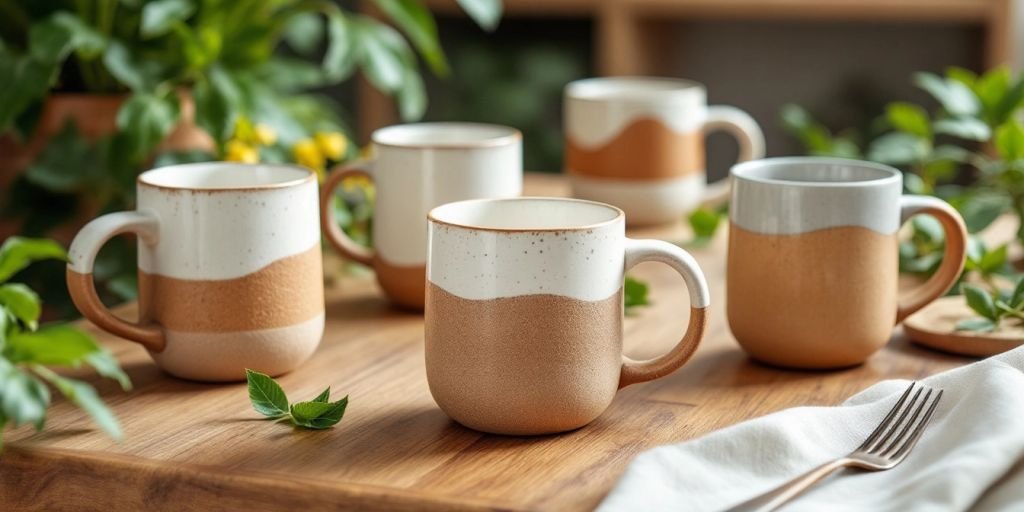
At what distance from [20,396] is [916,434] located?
0.54m

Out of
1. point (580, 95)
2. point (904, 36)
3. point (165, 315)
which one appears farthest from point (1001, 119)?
point (904, 36)

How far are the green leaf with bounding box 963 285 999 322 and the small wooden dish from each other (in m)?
0.01

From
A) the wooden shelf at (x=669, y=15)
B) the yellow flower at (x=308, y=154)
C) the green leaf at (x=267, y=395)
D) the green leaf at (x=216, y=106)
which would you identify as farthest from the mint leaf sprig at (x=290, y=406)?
the wooden shelf at (x=669, y=15)

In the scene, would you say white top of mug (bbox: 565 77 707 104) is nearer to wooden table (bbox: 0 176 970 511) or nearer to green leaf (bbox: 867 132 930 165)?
green leaf (bbox: 867 132 930 165)

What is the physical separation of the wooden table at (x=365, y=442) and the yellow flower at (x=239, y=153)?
0.35 m

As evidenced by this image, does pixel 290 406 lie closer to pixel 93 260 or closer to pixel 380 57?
pixel 93 260

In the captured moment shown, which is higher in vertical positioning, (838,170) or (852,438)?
(838,170)

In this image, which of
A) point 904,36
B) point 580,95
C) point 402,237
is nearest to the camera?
point 402,237

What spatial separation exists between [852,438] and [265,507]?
14.5 inches

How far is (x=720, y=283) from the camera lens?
1.24 m

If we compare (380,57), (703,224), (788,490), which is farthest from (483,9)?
(788,490)

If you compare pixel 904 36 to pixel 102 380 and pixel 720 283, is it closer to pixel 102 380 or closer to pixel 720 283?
pixel 720 283

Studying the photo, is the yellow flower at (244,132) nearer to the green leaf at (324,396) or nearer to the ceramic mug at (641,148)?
the ceramic mug at (641,148)

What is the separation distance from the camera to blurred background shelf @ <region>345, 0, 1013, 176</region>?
2484 mm
